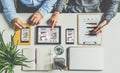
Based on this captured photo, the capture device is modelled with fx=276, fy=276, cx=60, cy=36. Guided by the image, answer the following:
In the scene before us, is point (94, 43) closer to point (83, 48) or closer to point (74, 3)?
point (83, 48)

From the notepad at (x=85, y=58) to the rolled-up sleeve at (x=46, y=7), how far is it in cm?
34

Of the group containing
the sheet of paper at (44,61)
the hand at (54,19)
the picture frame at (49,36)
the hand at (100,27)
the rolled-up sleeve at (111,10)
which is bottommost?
the sheet of paper at (44,61)

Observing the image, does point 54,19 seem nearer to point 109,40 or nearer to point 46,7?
point 46,7

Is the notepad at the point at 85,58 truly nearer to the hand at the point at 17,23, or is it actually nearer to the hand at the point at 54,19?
the hand at the point at 54,19

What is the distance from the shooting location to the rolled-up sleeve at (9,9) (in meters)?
→ 2.13

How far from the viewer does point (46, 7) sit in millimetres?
2125

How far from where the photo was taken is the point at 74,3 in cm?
211

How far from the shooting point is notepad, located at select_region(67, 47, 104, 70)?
81.6 inches

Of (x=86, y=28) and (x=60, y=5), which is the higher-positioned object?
(x=60, y=5)

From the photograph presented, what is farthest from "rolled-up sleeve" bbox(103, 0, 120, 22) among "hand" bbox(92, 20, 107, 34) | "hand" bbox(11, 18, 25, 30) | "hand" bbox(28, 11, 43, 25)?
"hand" bbox(11, 18, 25, 30)

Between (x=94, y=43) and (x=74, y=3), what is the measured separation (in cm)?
34

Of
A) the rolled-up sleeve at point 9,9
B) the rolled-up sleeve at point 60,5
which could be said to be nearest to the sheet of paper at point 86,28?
the rolled-up sleeve at point 60,5

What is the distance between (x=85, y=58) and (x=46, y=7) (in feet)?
1.61

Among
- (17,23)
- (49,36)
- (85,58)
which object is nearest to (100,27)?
(85,58)
